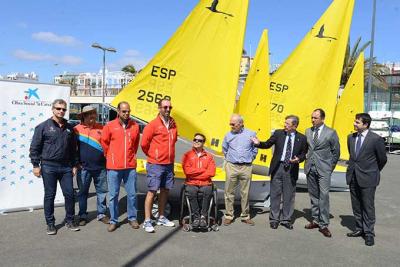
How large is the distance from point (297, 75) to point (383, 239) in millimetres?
4897

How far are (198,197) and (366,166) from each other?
2295 millimetres

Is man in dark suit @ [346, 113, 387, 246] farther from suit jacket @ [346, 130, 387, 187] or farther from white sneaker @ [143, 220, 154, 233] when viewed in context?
white sneaker @ [143, 220, 154, 233]

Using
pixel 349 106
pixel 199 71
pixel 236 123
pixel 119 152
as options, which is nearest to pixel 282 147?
pixel 236 123

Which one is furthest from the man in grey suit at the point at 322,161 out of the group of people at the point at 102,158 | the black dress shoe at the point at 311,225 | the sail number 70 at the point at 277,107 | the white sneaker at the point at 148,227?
the sail number 70 at the point at 277,107

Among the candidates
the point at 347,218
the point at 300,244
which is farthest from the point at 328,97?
the point at 300,244

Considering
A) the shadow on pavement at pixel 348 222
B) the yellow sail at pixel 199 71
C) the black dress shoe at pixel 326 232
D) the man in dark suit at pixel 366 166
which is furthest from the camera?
the yellow sail at pixel 199 71

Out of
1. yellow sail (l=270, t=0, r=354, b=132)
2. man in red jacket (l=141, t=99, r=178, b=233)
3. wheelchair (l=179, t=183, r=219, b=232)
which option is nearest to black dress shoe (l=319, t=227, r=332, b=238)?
wheelchair (l=179, t=183, r=219, b=232)

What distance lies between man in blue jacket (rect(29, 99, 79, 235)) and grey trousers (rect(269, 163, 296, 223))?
2.87 meters

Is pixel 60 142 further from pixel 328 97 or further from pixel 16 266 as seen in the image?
pixel 328 97

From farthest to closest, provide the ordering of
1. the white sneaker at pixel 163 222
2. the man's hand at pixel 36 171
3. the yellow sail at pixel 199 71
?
1. the yellow sail at pixel 199 71
2. the white sneaker at pixel 163 222
3. the man's hand at pixel 36 171

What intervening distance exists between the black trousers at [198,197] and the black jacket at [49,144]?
1.76 metres

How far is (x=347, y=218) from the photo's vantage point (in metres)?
6.61

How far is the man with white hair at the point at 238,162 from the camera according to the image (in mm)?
5844

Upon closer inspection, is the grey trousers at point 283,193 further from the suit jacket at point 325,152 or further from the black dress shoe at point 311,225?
the suit jacket at point 325,152
